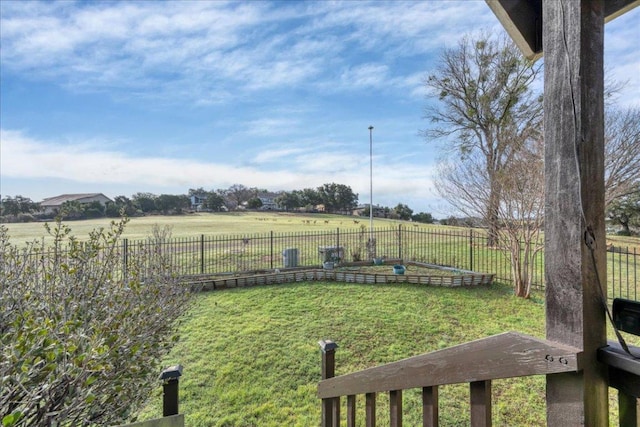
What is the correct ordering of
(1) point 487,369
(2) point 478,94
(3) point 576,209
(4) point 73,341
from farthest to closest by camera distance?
(2) point 478,94 → (4) point 73,341 → (1) point 487,369 → (3) point 576,209

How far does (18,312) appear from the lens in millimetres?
2000

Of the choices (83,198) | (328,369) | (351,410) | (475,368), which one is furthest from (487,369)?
(83,198)

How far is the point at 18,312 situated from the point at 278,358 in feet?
8.89

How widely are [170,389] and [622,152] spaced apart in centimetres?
1008

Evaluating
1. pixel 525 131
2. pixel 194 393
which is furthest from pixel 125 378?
pixel 525 131

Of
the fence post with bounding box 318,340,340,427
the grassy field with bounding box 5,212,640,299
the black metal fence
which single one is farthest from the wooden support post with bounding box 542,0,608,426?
the grassy field with bounding box 5,212,640,299

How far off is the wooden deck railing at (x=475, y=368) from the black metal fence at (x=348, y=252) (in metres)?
7.10

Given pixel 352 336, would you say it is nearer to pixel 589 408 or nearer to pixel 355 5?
pixel 589 408

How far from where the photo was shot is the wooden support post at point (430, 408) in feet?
3.55

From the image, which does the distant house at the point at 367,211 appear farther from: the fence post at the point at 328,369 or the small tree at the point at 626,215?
the fence post at the point at 328,369

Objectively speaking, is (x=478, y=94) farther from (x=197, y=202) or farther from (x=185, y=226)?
(x=197, y=202)

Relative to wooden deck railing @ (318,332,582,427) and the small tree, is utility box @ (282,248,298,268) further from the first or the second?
the small tree

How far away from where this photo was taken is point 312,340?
4.38 meters

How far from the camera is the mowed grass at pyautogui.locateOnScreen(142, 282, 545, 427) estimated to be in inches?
116
